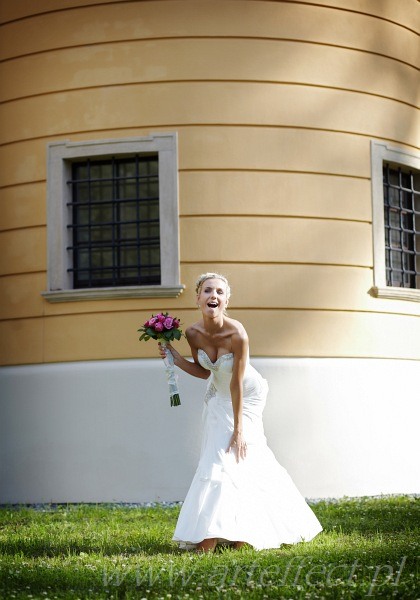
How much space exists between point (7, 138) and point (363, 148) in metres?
3.97

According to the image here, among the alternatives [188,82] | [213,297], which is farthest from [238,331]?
[188,82]

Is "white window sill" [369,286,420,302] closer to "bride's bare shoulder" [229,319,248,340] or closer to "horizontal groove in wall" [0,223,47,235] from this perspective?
"horizontal groove in wall" [0,223,47,235]

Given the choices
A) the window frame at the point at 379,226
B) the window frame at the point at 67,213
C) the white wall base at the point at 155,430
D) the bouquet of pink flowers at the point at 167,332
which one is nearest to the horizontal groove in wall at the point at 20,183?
the window frame at the point at 67,213

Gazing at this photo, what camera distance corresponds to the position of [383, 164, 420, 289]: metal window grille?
1175cm

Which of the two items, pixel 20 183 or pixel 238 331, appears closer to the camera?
pixel 238 331

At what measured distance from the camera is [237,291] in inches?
419

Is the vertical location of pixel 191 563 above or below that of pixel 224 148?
below

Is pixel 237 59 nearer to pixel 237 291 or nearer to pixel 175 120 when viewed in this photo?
pixel 175 120

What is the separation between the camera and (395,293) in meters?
11.3

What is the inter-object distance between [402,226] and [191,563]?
256 inches

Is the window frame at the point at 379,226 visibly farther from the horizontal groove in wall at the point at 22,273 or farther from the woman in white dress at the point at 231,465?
the woman in white dress at the point at 231,465

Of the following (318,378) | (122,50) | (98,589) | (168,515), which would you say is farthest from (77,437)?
(98,589)

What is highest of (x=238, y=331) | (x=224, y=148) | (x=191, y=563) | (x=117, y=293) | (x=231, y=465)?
(x=224, y=148)

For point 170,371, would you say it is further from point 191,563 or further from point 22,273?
point 22,273
